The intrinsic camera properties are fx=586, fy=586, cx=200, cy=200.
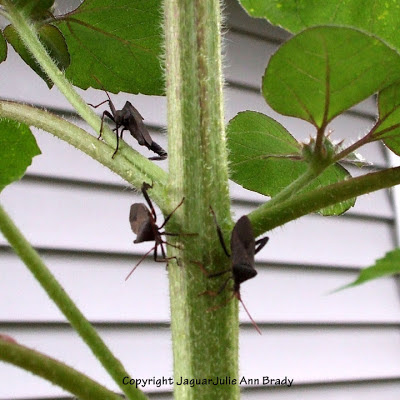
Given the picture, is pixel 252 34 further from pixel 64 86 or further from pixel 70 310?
pixel 70 310

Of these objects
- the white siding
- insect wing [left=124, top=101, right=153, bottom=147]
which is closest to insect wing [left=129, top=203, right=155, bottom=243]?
insect wing [left=124, top=101, right=153, bottom=147]

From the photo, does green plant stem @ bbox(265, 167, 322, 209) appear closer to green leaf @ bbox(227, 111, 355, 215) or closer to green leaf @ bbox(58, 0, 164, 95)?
green leaf @ bbox(227, 111, 355, 215)

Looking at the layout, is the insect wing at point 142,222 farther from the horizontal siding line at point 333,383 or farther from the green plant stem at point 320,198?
the horizontal siding line at point 333,383

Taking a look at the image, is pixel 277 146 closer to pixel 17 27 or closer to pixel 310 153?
pixel 310 153

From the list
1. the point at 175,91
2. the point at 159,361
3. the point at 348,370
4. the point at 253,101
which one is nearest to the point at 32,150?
the point at 175,91

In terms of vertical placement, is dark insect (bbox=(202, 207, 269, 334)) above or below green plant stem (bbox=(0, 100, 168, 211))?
below

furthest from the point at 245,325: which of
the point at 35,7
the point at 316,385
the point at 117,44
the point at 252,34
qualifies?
the point at 35,7

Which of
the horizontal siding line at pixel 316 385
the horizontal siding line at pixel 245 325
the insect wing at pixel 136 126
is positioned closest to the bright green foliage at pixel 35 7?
the insect wing at pixel 136 126
